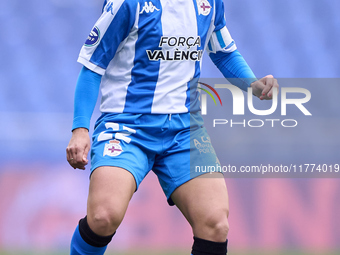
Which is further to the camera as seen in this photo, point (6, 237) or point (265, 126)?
point (265, 126)

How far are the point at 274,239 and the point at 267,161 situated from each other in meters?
0.57

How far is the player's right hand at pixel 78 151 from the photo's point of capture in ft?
6.07

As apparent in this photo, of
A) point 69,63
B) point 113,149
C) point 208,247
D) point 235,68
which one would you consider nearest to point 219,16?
point 235,68

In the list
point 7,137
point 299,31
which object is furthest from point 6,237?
point 299,31

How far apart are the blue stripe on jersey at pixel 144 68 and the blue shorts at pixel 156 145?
5 centimetres

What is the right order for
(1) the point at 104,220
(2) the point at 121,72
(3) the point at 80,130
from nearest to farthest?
(1) the point at 104,220
(3) the point at 80,130
(2) the point at 121,72

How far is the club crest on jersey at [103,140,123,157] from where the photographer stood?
75.7 inches

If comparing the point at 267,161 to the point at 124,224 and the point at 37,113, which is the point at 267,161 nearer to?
the point at 124,224

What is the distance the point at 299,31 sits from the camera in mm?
3846

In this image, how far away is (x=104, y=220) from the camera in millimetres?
1794

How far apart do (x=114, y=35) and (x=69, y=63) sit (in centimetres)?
196

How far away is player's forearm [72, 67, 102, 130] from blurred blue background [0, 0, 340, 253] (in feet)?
5.12

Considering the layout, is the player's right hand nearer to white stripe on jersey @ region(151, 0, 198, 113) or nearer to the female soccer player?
the female soccer player

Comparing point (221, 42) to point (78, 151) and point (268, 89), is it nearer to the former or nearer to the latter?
point (268, 89)
